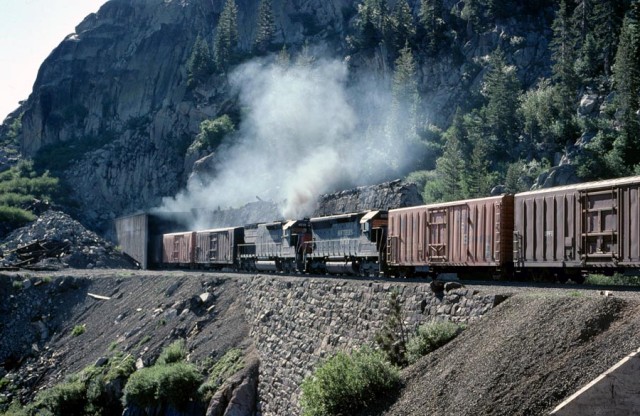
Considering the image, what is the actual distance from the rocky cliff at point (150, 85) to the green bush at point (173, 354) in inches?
2177

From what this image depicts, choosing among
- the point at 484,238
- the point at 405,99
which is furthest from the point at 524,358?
the point at 405,99

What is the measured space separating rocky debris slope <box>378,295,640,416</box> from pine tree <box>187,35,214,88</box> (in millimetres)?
93983

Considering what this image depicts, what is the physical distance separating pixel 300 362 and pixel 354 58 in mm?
75267

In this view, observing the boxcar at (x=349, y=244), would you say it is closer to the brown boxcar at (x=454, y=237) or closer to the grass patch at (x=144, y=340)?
the brown boxcar at (x=454, y=237)

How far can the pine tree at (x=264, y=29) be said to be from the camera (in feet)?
362

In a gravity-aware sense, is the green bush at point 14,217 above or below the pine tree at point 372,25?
below

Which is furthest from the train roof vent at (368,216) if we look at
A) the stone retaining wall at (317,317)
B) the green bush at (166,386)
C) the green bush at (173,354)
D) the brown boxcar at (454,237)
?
the green bush at (166,386)

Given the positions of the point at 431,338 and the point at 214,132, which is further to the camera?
the point at 214,132

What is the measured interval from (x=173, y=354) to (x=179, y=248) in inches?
1042

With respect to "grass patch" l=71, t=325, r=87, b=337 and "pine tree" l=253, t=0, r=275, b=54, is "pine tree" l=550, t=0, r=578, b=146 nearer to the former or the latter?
"grass patch" l=71, t=325, r=87, b=337

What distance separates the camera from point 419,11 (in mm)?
94500

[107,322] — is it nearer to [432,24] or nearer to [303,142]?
[303,142]

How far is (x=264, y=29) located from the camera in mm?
111625

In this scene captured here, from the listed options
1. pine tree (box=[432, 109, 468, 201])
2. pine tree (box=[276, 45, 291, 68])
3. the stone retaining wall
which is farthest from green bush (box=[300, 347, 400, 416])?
pine tree (box=[276, 45, 291, 68])
